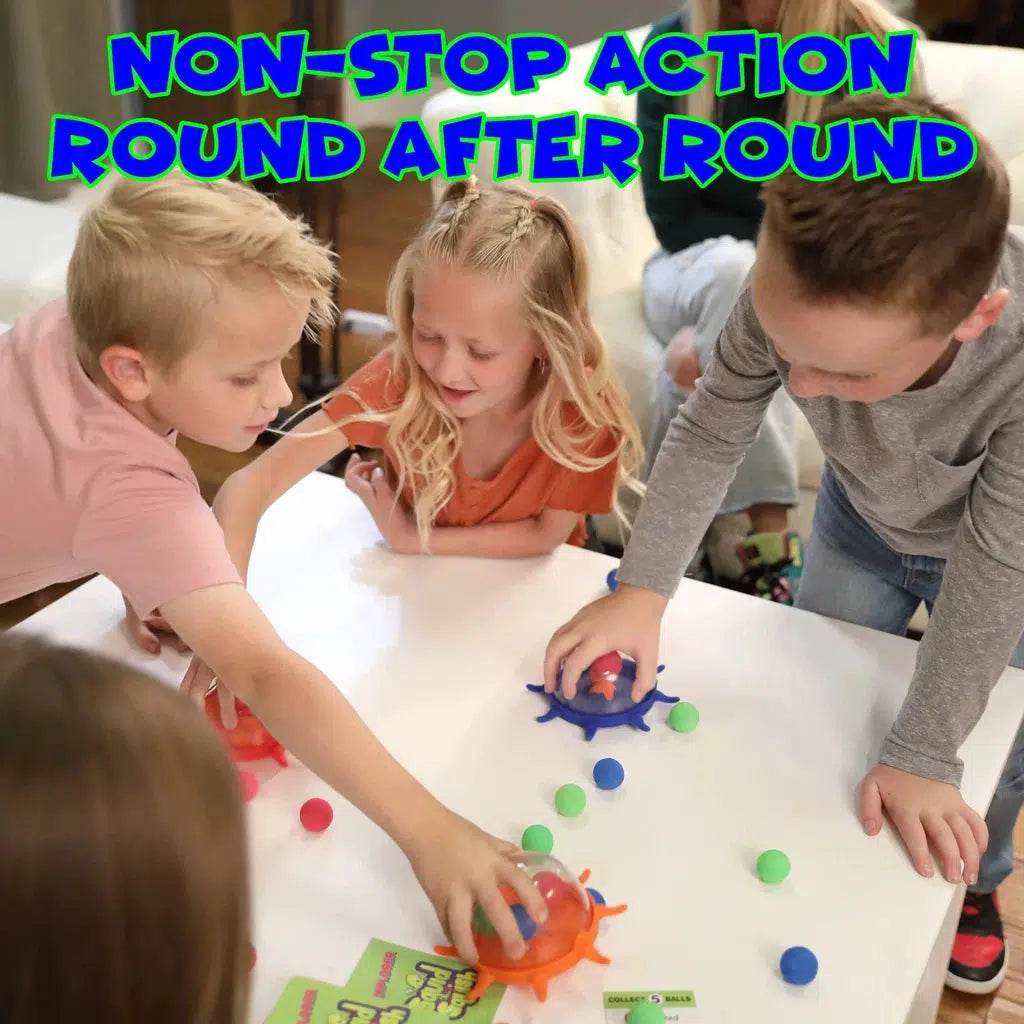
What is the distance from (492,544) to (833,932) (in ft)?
1.86

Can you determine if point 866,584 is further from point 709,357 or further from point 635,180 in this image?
point 635,180

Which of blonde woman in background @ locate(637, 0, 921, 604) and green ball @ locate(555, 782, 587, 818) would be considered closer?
green ball @ locate(555, 782, 587, 818)

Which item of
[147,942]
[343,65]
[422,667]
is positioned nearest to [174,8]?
[343,65]

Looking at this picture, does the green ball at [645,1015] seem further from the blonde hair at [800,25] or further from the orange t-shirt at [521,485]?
the blonde hair at [800,25]

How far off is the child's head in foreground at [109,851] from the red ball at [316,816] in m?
0.45

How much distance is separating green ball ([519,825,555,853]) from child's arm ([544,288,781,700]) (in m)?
0.20

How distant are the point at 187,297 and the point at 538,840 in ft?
1.68

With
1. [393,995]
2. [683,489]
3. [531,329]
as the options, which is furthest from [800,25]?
[393,995]

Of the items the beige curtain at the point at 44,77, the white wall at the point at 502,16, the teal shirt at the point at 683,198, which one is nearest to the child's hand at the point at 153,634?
the teal shirt at the point at 683,198

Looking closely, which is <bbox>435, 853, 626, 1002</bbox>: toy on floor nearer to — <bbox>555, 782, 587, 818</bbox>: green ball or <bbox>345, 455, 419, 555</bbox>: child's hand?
<bbox>555, 782, 587, 818</bbox>: green ball

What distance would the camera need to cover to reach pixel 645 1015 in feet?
2.40

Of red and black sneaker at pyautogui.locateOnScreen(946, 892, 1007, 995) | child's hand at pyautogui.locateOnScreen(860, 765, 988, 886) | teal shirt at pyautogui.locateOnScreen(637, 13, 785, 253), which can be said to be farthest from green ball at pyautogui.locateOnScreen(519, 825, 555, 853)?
teal shirt at pyautogui.locateOnScreen(637, 13, 785, 253)

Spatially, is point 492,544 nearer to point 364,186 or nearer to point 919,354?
point 919,354

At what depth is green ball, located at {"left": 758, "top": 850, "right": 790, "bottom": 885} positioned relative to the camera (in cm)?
85
